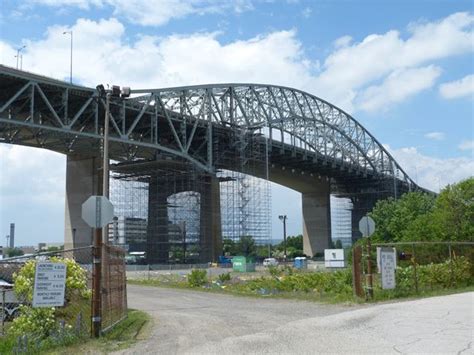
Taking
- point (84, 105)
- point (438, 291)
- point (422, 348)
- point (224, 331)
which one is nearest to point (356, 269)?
point (438, 291)

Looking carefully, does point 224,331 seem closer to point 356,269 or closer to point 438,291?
point 356,269

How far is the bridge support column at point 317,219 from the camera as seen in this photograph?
117 meters

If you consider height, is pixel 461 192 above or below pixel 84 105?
below

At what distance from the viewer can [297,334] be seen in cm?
1247

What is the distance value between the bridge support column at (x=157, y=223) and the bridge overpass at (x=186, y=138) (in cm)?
15

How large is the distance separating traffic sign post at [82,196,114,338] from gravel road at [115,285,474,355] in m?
1.06

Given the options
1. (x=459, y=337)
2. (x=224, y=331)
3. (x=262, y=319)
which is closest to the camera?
(x=459, y=337)

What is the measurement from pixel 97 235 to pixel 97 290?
3.81ft

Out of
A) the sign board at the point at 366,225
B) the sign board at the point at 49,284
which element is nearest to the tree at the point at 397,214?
the sign board at the point at 366,225

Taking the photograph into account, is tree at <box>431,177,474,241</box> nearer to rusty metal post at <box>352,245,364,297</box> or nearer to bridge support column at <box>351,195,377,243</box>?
rusty metal post at <box>352,245,364,297</box>

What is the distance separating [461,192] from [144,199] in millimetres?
50097

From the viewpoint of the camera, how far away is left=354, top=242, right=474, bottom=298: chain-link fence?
21.0m

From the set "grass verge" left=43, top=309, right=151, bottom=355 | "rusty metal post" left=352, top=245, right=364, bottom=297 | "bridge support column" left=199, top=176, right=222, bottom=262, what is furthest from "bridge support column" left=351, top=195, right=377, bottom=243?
"grass verge" left=43, top=309, right=151, bottom=355

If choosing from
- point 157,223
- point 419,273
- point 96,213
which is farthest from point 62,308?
point 157,223
